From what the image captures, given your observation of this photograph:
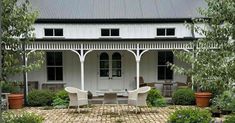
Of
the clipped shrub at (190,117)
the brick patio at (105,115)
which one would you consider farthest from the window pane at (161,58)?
the clipped shrub at (190,117)

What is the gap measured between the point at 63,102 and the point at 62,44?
11.3ft

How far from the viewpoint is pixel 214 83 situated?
20.9 ft

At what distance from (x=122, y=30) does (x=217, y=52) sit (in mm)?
13158

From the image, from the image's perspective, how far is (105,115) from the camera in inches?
535

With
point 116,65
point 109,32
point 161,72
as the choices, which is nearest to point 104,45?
point 109,32

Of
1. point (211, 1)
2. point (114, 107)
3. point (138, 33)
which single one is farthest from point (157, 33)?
point (211, 1)

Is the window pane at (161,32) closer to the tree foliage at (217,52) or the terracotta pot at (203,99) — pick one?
the terracotta pot at (203,99)

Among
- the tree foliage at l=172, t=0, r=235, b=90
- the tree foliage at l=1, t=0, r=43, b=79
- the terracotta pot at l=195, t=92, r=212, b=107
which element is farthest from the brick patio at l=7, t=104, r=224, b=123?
the tree foliage at l=1, t=0, r=43, b=79

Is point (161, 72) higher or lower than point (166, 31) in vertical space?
lower

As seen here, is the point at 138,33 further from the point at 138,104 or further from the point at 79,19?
the point at 138,104

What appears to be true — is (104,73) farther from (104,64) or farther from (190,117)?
(190,117)

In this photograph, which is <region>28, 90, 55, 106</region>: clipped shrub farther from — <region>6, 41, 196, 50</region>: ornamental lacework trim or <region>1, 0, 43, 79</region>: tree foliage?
<region>1, 0, 43, 79</region>: tree foliage

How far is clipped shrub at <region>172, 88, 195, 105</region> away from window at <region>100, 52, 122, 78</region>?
4427 millimetres

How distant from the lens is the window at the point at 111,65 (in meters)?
20.2
